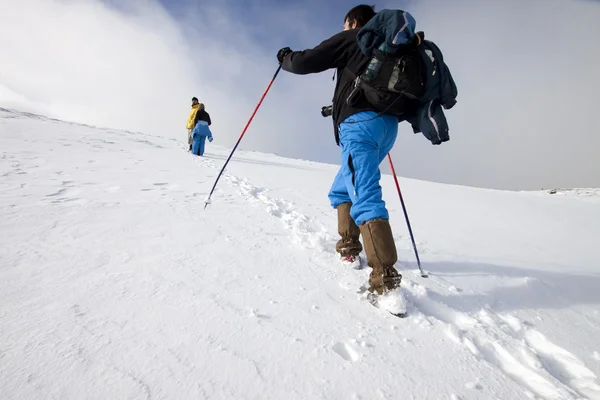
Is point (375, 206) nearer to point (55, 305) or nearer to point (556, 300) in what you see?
point (556, 300)

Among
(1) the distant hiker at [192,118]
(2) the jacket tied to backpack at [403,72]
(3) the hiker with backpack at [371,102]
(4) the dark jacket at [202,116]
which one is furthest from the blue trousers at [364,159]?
(1) the distant hiker at [192,118]

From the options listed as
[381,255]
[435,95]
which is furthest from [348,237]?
[435,95]

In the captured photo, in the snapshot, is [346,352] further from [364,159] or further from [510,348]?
[364,159]

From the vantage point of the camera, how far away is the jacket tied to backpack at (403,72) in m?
1.56

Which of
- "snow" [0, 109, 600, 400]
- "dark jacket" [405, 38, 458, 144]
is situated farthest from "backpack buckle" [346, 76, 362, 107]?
"snow" [0, 109, 600, 400]

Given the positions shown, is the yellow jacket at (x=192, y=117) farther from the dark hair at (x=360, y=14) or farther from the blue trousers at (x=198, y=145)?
the dark hair at (x=360, y=14)

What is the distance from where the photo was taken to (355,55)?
177 cm

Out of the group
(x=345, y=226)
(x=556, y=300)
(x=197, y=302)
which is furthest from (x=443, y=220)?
(x=197, y=302)

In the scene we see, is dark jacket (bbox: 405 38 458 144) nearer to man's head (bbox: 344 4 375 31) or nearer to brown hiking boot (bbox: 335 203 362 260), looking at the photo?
man's head (bbox: 344 4 375 31)

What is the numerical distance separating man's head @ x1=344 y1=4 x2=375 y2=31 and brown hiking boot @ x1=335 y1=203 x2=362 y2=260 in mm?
1225

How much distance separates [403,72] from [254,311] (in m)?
1.44

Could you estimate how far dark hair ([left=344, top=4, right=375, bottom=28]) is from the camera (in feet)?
6.40

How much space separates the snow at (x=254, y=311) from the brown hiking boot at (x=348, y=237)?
0.10m

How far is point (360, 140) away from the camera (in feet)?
5.68
